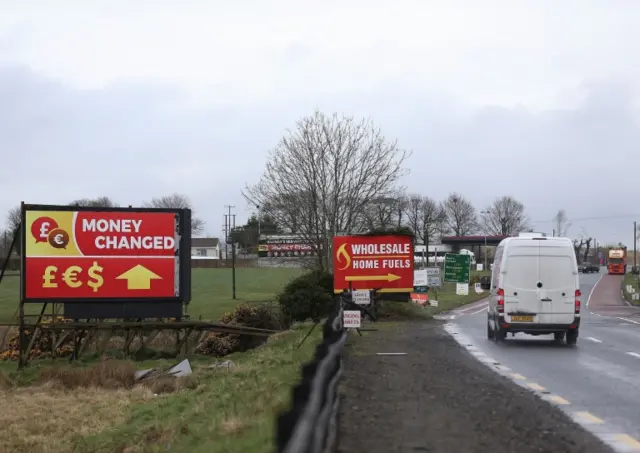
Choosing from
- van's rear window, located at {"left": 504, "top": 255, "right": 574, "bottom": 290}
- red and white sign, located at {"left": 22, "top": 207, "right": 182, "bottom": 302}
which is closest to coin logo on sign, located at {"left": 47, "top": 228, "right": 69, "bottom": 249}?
red and white sign, located at {"left": 22, "top": 207, "right": 182, "bottom": 302}

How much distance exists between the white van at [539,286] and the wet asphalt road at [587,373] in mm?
643

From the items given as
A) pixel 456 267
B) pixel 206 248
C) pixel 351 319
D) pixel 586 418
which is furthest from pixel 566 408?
pixel 206 248

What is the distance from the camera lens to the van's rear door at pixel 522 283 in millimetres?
20797

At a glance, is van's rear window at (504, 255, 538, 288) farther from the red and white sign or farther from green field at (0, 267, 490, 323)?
green field at (0, 267, 490, 323)

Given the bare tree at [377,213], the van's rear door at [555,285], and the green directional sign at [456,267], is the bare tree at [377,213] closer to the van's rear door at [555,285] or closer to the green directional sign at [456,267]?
the green directional sign at [456,267]

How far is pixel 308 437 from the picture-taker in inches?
224

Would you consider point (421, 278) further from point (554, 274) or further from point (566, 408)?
point (566, 408)

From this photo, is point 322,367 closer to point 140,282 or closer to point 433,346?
point 433,346

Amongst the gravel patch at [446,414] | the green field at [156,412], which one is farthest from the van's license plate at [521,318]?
the green field at [156,412]

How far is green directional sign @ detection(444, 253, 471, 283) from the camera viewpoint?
59469 millimetres

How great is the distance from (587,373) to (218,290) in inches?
2682

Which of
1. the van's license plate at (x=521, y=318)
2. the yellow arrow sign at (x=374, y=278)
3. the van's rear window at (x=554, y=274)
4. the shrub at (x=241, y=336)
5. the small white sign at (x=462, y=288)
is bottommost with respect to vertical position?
the shrub at (x=241, y=336)

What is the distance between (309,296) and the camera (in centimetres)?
3478

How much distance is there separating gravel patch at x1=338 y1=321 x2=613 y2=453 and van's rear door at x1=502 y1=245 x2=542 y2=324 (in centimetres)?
536
